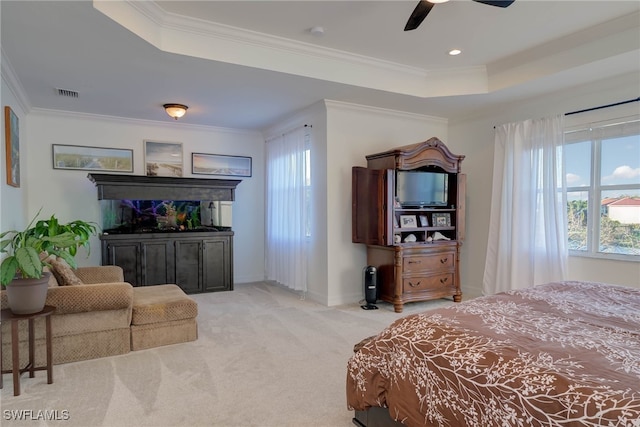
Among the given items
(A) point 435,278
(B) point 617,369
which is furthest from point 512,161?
(B) point 617,369

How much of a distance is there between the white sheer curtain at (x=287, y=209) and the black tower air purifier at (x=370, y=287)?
3.08 feet

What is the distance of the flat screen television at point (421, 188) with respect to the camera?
4.79 metres

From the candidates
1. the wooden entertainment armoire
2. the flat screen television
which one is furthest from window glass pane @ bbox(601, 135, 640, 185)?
the flat screen television

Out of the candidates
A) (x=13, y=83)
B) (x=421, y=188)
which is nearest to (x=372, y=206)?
(x=421, y=188)

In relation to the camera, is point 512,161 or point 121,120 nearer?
point 512,161

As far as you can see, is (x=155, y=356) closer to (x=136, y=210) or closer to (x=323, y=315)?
(x=323, y=315)

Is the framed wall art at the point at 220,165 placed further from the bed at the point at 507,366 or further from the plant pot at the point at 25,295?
the bed at the point at 507,366

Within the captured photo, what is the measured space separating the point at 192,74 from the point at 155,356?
2.70m

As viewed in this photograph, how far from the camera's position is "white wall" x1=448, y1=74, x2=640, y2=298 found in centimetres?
388

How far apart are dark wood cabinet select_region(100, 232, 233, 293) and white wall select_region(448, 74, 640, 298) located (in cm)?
363

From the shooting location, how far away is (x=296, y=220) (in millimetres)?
5395

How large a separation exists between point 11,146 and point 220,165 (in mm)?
2886

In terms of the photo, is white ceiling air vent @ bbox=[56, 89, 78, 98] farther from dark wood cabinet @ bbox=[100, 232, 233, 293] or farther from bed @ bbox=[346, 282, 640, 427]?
bed @ bbox=[346, 282, 640, 427]

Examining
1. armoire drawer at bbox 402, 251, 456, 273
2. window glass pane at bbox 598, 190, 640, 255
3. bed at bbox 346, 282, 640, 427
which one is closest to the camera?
bed at bbox 346, 282, 640, 427
